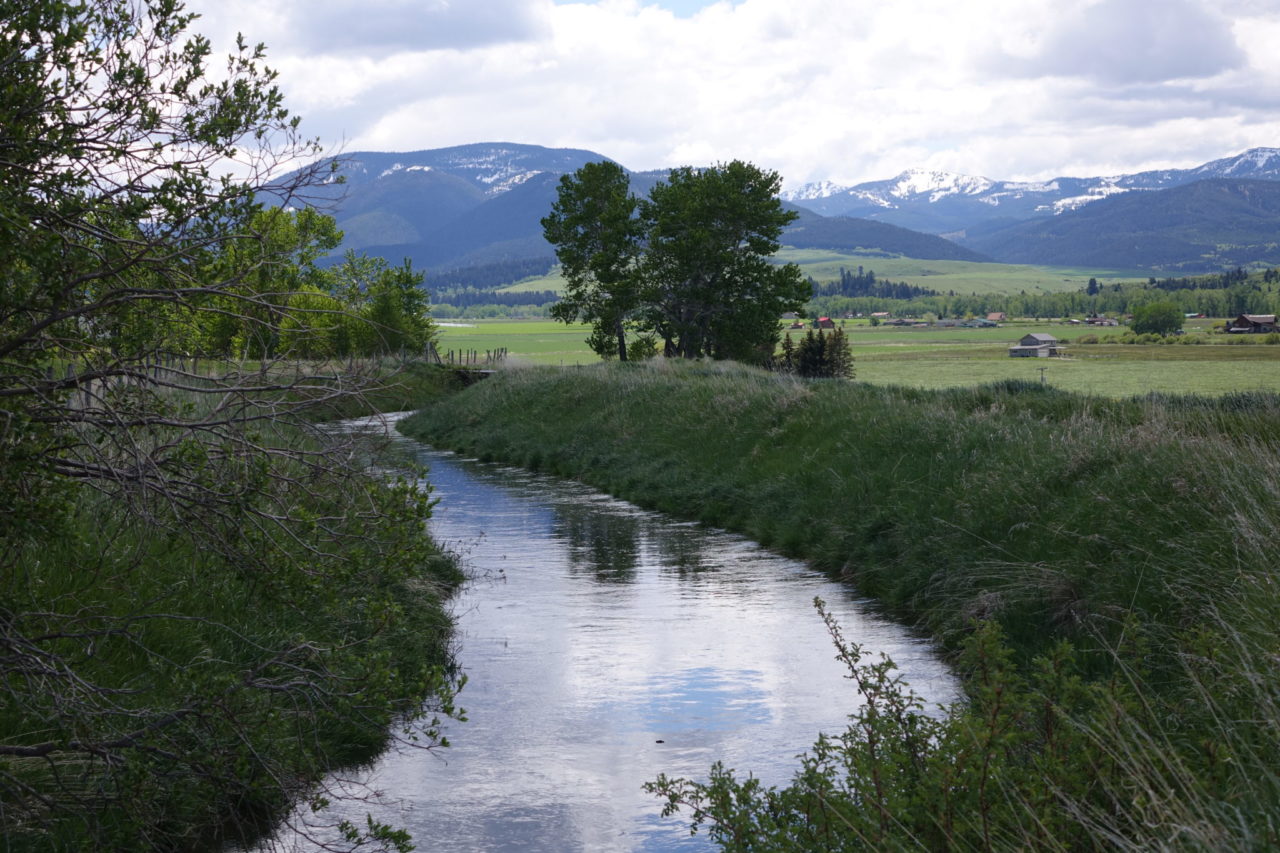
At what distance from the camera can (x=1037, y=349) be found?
104812mm

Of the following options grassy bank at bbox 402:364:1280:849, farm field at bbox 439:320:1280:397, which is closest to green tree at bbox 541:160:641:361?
farm field at bbox 439:320:1280:397

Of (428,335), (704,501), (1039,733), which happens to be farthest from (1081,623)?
(428,335)

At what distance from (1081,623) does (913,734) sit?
4159mm

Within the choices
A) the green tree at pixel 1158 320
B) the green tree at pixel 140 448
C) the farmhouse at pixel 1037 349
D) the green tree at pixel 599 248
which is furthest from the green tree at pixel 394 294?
the green tree at pixel 1158 320

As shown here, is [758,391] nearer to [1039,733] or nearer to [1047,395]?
[1047,395]

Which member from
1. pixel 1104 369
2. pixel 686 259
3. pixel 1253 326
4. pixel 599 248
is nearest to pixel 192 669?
pixel 686 259

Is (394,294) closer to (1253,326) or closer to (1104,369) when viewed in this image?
(1104,369)

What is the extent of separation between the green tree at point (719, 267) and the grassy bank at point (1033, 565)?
34.8m

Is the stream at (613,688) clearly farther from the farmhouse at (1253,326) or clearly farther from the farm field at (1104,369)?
the farmhouse at (1253,326)

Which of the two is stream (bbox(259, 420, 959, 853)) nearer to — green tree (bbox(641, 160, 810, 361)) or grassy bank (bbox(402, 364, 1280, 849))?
grassy bank (bbox(402, 364, 1280, 849))

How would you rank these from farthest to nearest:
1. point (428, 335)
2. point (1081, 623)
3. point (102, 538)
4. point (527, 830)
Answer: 1. point (428, 335)
2. point (1081, 623)
3. point (102, 538)
4. point (527, 830)

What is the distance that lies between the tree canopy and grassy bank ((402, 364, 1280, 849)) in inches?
1381

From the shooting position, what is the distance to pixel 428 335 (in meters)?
92.9

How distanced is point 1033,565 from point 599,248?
60.9 metres
